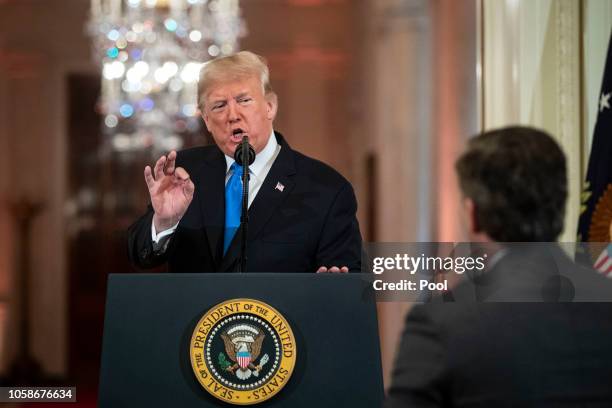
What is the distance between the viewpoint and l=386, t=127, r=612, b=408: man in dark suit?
66.2 inches

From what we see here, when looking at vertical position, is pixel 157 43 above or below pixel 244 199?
above

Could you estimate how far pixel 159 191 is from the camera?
2854 mm

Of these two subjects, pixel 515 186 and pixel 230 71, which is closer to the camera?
pixel 515 186

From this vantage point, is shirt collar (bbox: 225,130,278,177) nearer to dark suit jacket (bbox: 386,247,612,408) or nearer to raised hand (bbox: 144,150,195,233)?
raised hand (bbox: 144,150,195,233)

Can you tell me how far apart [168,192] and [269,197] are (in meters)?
0.46

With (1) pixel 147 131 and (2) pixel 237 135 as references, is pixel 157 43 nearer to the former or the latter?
(1) pixel 147 131

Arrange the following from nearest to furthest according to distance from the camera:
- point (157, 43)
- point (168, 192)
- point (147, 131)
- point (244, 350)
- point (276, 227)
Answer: point (244, 350) < point (168, 192) < point (276, 227) < point (157, 43) < point (147, 131)

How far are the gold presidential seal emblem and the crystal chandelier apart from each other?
562cm

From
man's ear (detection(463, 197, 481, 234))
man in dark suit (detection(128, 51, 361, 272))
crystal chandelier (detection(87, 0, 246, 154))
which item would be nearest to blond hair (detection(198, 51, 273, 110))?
man in dark suit (detection(128, 51, 361, 272))

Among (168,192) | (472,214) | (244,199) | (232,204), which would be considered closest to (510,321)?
(472,214)

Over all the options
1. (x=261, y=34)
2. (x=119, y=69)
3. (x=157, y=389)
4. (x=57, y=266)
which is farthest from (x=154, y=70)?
(x=157, y=389)

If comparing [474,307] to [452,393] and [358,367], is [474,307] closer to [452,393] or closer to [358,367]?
[452,393]

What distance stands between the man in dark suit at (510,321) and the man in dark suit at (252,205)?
138 cm

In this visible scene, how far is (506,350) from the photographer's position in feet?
5.62
